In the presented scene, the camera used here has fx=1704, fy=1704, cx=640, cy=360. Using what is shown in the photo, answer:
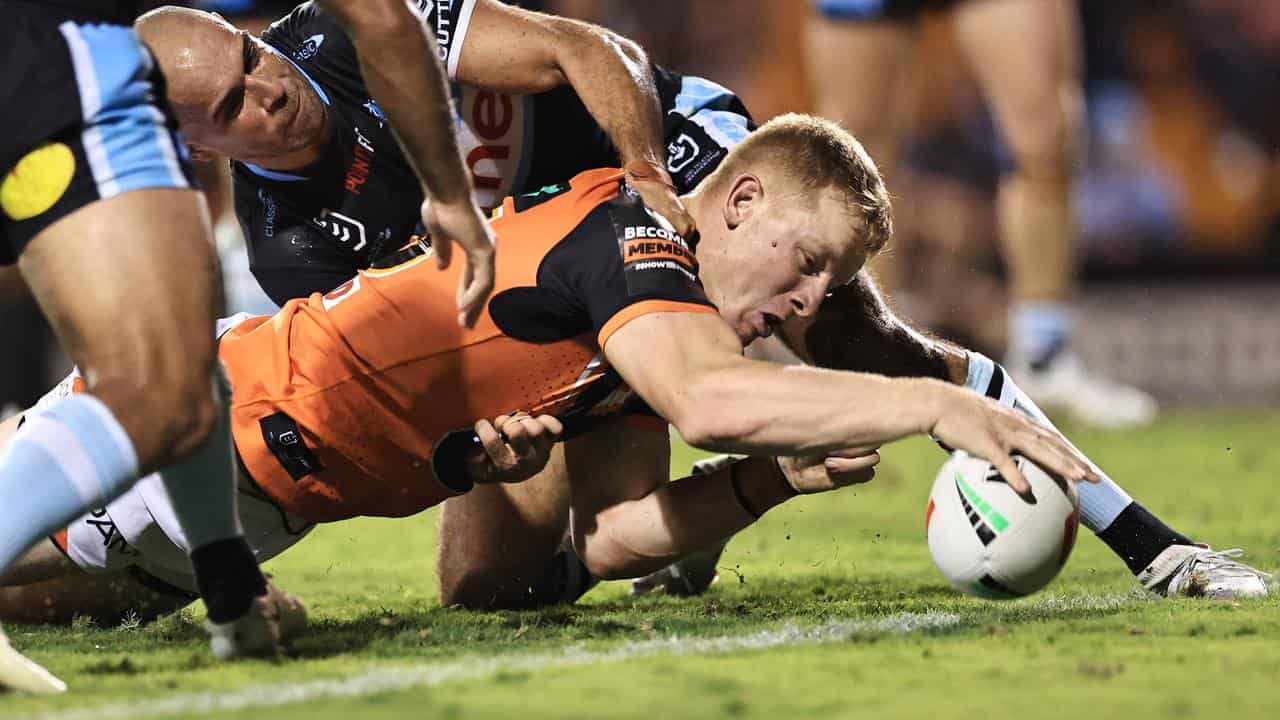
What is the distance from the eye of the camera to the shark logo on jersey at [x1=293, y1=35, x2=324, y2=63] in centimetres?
473

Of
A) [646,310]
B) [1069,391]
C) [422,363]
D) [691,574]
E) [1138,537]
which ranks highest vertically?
[646,310]

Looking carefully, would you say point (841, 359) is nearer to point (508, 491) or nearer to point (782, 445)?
point (508, 491)

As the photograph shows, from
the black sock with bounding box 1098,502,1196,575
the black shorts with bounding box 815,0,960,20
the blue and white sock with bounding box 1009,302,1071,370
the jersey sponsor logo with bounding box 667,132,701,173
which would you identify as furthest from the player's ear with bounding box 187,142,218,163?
the blue and white sock with bounding box 1009,302,1071,370

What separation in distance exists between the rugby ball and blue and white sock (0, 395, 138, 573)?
64.6 inches

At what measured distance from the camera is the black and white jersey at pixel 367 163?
4695 millimetres

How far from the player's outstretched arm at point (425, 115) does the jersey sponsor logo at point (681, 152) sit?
1590mm

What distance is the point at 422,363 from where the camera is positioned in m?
3.70

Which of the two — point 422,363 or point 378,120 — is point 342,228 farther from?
point 422,363

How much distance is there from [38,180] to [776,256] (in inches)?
57.8

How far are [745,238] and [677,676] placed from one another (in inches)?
41.1

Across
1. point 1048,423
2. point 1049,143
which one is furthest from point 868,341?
point 1049,143

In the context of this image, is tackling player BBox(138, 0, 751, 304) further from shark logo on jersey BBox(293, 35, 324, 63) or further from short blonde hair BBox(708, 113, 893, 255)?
short blonde hair BBox(708, 113, 893, 255)

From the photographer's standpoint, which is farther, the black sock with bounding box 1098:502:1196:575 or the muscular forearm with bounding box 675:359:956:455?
the black sock with bounding box 1098:502:1196:575

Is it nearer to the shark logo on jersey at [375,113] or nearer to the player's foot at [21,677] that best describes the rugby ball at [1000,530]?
the player's foot at [21,677]
